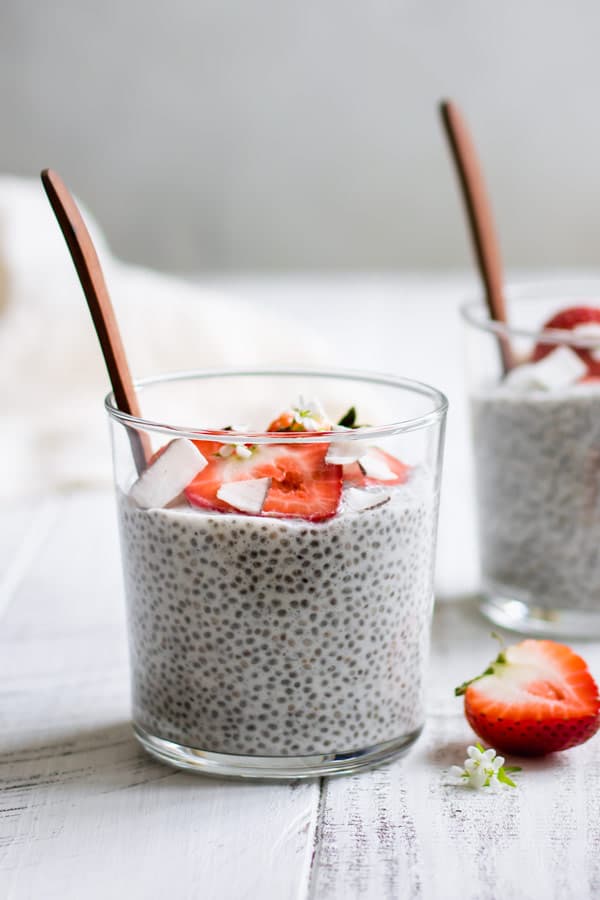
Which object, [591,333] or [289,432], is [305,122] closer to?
[591,333]

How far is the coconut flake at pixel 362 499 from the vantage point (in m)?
0.82

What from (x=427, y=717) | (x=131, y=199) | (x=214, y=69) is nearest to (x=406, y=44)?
(x=214, y=69)

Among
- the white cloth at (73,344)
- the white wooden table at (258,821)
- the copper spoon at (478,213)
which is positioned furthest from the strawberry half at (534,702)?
the white cloth at (73,344)

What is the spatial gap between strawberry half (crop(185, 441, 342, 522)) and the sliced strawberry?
0.6 inches

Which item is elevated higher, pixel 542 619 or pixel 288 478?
pixel 288 478

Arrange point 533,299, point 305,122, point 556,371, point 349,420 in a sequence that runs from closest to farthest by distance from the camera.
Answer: point 349,420 < point 556,371 < point 533,299 < point 305,122

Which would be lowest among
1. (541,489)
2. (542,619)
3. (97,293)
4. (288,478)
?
(542,619)

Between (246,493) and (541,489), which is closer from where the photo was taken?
(246,493)

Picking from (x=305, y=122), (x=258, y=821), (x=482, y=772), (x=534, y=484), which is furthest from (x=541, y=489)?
(x=305, y=122)

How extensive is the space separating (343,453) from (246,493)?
7 cm

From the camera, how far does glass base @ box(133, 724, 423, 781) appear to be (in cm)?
85

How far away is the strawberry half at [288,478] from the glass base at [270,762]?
0.59ft

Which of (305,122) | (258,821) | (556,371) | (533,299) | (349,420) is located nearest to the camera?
(258,821)

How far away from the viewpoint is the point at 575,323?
1.21 m
